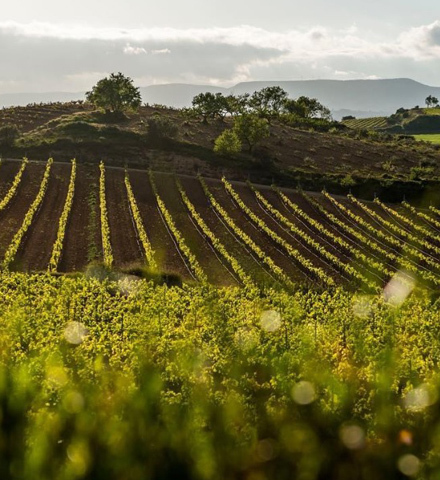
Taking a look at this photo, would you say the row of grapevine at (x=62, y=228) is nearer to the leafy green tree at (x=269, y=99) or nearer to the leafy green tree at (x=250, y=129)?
the leafy green tree at (x=250, y=129)

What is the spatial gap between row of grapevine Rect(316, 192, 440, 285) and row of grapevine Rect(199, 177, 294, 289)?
1241 centimetres

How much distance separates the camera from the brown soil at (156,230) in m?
47.9

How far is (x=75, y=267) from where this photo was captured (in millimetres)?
47156

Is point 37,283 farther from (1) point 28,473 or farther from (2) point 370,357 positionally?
(2) point 370,357

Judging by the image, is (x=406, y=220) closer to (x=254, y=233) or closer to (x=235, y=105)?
(x=254, y=233)

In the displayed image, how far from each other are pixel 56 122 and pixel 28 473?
313 ft

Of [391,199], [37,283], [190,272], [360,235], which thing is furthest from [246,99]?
[37,283]

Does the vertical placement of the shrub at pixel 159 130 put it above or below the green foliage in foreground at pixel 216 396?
above

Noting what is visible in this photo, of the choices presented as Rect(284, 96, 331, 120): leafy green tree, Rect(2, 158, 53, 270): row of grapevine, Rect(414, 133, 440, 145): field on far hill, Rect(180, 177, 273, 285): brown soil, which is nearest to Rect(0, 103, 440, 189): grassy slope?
Rect(180, 177, 273, 285): brown soil

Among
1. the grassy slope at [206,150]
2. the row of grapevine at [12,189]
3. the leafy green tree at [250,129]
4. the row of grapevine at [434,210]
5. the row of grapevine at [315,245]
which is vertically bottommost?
the row of grapevine at [315,245]

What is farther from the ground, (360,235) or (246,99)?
(246,99)

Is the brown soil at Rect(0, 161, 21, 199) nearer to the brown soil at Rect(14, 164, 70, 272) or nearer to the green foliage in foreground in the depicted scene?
the brown soil at Rect(14, 164, 70, 272)

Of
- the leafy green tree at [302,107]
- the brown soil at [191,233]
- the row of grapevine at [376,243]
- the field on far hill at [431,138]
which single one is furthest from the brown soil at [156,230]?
the field on far hill at [431,138]

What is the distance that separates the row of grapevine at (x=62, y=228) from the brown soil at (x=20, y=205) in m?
4.42
